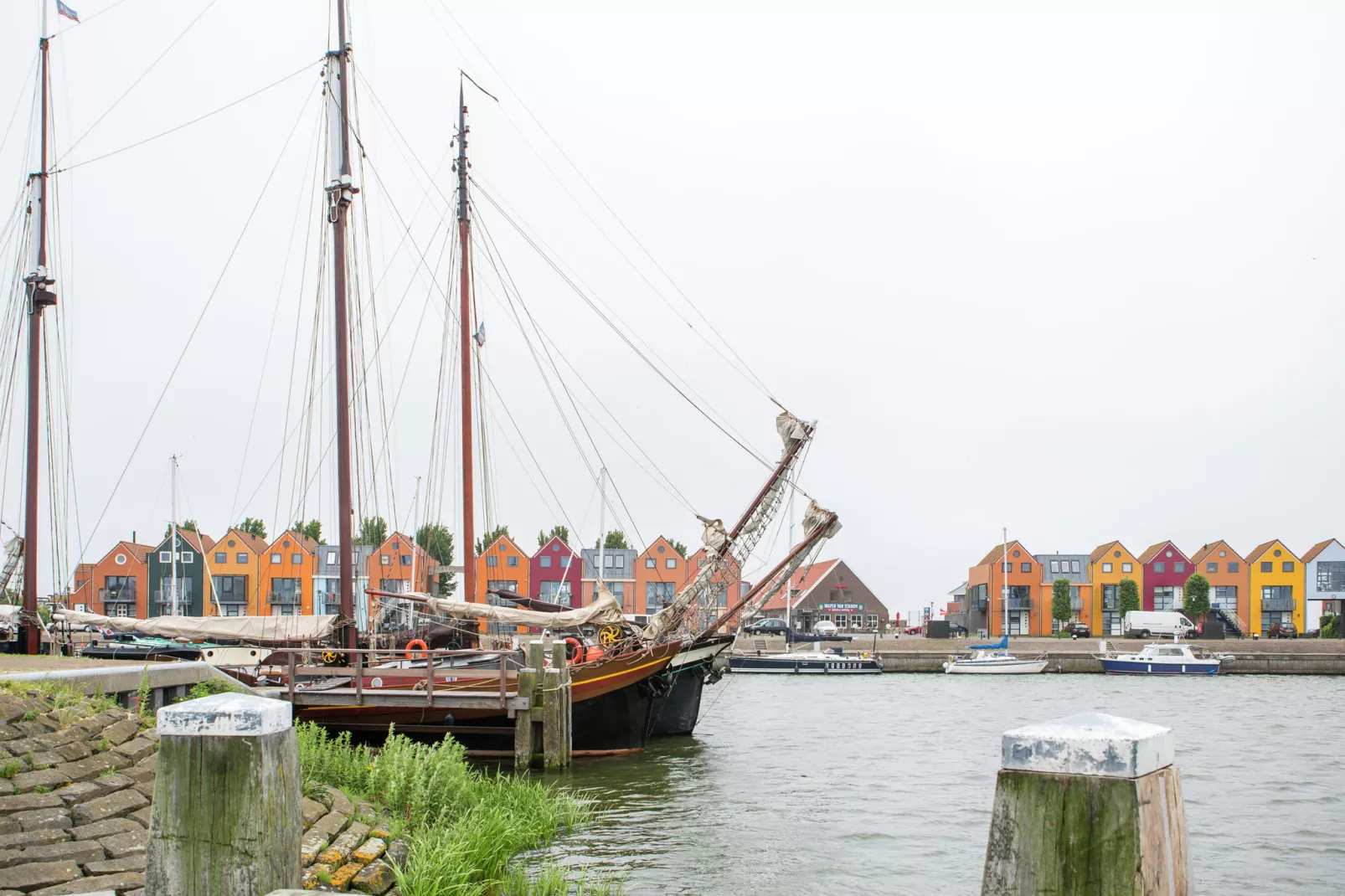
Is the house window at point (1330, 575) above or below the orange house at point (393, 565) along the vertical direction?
below

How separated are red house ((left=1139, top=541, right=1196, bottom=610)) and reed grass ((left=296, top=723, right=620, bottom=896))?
97562mm

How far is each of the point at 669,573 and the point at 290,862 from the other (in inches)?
3785

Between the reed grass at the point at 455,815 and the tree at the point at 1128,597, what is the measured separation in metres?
90.5

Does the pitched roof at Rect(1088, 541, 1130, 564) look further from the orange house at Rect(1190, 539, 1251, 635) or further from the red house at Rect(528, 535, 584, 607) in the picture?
the red house at Rect(528, 535, 584, 607)

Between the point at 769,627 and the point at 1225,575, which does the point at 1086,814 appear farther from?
the point at 1225,575

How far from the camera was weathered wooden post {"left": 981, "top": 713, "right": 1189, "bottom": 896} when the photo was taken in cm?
398

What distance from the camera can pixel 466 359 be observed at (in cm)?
3475

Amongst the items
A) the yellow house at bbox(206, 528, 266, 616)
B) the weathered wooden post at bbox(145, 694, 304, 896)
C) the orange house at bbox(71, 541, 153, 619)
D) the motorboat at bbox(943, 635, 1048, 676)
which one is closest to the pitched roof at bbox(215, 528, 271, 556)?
the yellow house at bbox(206, 528, 266, 616)

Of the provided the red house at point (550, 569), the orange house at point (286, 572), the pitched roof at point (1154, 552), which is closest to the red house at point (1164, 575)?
the pitched roof at point (1154, 552)

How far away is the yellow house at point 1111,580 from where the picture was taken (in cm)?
10475

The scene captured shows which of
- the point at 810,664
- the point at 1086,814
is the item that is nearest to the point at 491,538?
the point at 810,664

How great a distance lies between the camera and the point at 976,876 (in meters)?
16.0

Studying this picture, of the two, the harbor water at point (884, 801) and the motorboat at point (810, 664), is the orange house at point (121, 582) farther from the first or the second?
the harbor water at point (884, 801)

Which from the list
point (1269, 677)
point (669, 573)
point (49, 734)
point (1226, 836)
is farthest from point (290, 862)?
point (669, 573)
